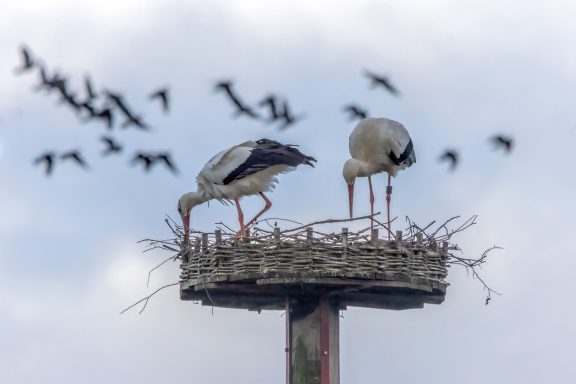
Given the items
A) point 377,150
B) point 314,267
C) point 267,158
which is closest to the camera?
point 314,267

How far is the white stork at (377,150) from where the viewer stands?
18625 mm

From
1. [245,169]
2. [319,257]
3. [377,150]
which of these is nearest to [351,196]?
[377,150]

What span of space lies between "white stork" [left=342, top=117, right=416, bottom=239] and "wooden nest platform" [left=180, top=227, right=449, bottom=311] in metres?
2.80

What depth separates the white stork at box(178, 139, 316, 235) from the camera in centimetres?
1766

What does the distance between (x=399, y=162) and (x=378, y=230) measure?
10.4 ft

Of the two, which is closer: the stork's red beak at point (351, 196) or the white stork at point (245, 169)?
the white stork at point (245, 169)

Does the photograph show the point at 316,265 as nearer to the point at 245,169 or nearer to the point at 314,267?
the point at 314,267

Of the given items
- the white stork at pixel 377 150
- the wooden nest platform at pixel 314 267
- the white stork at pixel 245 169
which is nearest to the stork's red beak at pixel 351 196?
the white stork at pixel 377 150

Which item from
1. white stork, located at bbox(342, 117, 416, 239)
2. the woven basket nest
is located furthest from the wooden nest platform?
white stork, located at bbox(342, 117, 416, 239)

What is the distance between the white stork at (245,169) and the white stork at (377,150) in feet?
3.29

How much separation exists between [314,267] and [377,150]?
3.86 metres

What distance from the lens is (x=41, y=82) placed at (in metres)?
14.7

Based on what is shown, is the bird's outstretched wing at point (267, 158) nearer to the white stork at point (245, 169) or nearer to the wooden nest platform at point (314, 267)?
the white stork at point (245, 169)

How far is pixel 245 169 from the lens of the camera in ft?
58.8
